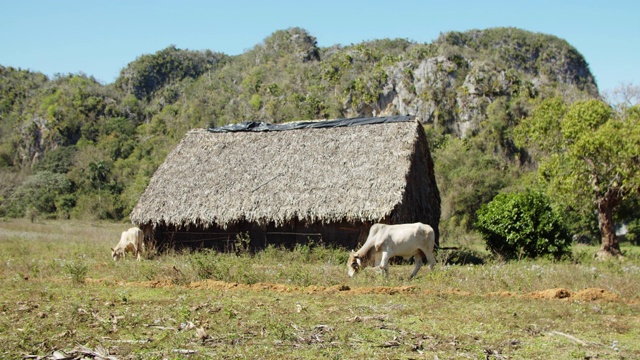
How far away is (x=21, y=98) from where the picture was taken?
72.1 meters

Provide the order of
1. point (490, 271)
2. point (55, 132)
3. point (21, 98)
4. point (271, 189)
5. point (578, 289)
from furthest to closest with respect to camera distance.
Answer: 1. point (21, 98)
2. point (55, 132)
3. point (271, 189)
4. point (490, 271)
5. point (578, 289)

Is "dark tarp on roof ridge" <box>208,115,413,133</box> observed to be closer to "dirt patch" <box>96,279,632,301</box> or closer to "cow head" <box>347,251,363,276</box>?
"cow head" <box>347,251,363,276</box>

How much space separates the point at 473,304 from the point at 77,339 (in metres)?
5.30

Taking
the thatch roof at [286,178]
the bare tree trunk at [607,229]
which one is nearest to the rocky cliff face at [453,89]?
the bare tree trunk at [607,229]

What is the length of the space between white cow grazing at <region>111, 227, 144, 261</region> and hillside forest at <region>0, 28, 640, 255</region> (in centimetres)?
1108

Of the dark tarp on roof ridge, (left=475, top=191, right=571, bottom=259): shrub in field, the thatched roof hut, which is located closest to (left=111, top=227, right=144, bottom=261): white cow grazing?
the thatched roof hut

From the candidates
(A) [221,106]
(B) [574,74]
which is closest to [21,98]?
(A) [221,106]

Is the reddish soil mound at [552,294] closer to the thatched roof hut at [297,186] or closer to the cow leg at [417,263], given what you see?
the cow leg at [417,263]

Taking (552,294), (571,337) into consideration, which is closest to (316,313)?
(571,337)

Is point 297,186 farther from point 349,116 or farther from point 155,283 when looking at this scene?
point 349,116

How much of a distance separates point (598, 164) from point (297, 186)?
9034mm

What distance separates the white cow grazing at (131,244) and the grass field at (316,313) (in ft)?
11.8

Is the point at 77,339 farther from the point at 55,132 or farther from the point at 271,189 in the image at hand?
the point at 55,132

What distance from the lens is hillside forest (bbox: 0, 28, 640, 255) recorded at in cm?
1970
